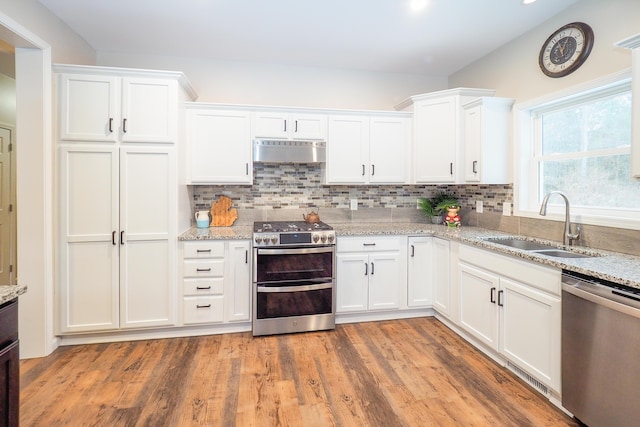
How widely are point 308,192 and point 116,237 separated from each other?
6.02ft

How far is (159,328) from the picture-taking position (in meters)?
2.76

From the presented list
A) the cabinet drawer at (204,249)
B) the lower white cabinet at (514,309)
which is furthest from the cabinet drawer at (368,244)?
the cabinet drawer at (204,249)

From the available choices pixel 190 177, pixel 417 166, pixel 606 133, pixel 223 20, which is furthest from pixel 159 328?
pixel 606 133

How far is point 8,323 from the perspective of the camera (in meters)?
1.16

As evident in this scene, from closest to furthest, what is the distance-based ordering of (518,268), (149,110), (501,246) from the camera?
(518,268), (501,246), (149,110)

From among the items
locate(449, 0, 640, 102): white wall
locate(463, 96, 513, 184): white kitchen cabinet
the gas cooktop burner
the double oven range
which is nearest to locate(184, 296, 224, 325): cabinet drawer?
the double oven range

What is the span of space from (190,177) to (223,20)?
4.42ft

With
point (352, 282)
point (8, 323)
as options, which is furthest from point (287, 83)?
point (8, 323)

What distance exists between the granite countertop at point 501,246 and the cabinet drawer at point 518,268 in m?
0.05

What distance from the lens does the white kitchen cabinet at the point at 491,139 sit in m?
2.94

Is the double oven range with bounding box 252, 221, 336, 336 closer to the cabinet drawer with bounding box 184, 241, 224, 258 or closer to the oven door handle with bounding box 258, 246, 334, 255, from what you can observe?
the oven door handle with bounding box 258, 246, 334, 255

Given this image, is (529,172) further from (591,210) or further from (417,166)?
(417,166)

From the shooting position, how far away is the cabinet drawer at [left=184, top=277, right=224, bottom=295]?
277 centimetres

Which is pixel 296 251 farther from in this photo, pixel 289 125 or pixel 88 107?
pixel 88 107
